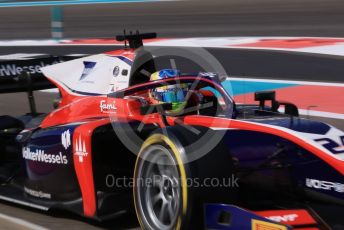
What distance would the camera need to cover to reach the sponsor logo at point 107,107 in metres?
5.48

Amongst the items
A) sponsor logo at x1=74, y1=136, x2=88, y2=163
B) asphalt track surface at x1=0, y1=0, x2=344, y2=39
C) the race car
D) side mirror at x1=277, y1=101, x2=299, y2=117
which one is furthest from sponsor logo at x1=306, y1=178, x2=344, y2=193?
asphalt track surface at x1=0, y1=0, x2=344, y2=39

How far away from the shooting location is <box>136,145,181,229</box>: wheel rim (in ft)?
14.7

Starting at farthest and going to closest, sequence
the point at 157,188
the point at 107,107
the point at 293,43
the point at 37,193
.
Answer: the point at 293,43 → the point at 37,193 → the point at 107,107 → the point at 157,188

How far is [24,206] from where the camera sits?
5.95 m

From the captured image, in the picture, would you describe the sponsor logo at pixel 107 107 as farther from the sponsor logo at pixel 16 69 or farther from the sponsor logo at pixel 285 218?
the sponsor logo at pixel 285 218

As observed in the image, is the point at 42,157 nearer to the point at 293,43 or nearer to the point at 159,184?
the point at 159,184

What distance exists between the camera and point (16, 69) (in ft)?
23.0

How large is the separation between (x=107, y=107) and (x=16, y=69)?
1.86 m

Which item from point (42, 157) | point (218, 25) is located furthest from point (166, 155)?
point (218, 25)

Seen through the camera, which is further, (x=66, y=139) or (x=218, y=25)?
(x=218, y=25)

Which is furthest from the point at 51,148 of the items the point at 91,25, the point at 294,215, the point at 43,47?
the point at 91,25

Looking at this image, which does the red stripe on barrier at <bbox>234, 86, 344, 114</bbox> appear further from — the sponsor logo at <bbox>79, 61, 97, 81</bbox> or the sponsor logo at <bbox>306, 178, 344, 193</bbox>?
the sponsor logo at <bbox>306, 178, 344, 193</bbox>

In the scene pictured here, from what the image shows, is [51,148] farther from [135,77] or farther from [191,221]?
[191,221]

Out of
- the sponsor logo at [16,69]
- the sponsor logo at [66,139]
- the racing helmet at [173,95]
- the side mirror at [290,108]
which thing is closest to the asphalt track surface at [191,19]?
the sponsor logo at [16,69]
